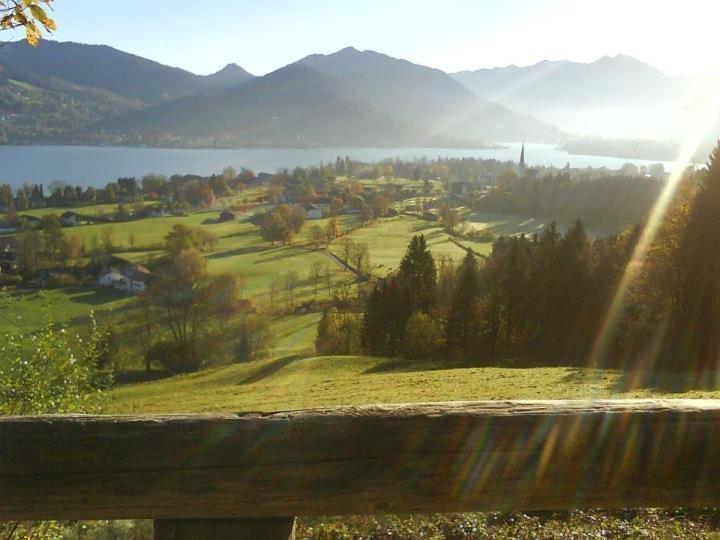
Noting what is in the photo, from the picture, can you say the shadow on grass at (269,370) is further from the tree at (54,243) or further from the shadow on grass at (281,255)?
the tree at (54,243)

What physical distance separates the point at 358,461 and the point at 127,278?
70434 millimetres

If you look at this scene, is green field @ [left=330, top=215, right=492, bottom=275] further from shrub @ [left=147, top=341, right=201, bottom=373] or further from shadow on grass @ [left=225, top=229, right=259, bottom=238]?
shrub @ [left=147, top=341, right=201, bottom=373]

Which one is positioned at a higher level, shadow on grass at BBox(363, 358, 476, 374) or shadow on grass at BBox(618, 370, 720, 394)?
shadow on grass at BBox(618, 370, 720, 394)

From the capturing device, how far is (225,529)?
6.37ft

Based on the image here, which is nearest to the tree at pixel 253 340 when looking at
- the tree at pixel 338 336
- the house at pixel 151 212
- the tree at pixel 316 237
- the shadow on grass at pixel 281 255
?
the tree at pixel 338 336

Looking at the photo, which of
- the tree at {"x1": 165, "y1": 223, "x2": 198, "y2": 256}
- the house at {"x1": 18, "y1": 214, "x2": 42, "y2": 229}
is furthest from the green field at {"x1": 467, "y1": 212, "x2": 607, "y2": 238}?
the house at {"x1": 18, "y1": 214, "x2": 42, "y2": 229}

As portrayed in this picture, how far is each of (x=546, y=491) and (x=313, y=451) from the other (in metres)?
0.89

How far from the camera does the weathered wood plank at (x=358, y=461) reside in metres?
1.93

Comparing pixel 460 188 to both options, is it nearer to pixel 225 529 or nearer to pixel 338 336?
pixel 338 336

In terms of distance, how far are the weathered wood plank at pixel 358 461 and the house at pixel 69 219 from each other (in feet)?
A: 358

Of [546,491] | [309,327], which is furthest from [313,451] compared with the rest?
[309,327]

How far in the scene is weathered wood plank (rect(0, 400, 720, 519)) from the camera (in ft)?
6.33

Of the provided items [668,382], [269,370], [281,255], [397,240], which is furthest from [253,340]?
[397,240]

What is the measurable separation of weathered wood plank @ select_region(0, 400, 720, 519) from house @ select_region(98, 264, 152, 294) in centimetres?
6653
